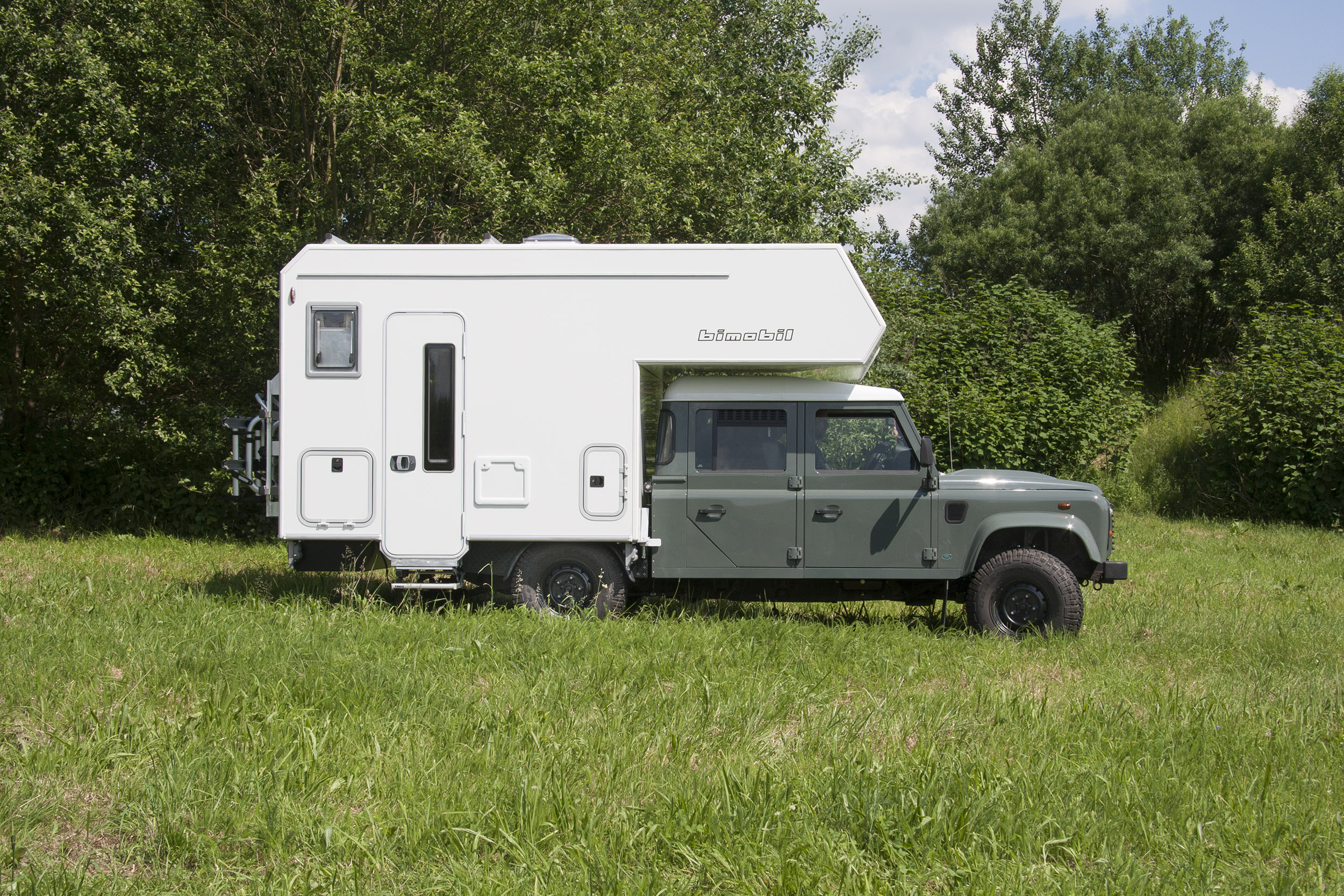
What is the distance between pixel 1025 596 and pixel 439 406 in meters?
4.70

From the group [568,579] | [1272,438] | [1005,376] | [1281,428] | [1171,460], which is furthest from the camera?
[1171,460]

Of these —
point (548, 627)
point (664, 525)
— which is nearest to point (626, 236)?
point (664, 525)

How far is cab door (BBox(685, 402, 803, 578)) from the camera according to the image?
294 inches

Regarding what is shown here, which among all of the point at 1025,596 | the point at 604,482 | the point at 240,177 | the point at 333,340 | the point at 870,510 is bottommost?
the point at 1025,596

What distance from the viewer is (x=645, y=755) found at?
4.56 meters

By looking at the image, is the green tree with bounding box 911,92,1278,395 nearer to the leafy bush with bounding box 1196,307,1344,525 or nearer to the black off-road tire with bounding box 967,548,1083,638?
the leafy bush with bounding box 1196,307,1344,525

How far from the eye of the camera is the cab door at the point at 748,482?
294 inches

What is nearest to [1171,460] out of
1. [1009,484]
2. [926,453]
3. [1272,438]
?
[1272,438]

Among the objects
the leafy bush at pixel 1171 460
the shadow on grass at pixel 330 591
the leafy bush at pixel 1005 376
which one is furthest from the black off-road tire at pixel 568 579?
the leafy bush at pixel 1171 460

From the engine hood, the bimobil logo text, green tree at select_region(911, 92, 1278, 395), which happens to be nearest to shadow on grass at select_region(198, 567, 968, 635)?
the engine hood

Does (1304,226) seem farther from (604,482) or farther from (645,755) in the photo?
(645,755)

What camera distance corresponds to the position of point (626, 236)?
13648 millimetres

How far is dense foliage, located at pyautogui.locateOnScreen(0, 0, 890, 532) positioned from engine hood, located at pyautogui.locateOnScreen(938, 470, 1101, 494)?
6704 mm

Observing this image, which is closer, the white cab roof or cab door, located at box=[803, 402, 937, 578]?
cab door, located at box=[803, 402, 937, 578]
